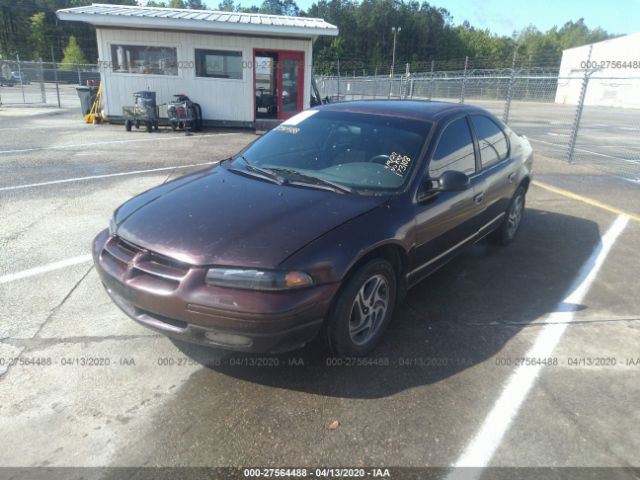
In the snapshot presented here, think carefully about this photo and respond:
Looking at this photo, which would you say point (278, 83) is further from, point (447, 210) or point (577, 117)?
point (447, 210)

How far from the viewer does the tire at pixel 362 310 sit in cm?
278

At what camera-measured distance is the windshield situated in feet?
11.3

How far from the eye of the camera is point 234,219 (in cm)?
285

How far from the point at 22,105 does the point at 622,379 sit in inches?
1045

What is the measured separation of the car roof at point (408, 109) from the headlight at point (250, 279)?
79.9 inches

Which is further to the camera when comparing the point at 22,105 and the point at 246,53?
the point at 22,105

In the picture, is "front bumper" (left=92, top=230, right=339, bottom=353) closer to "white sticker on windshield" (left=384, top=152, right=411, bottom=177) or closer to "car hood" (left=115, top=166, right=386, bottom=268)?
"car hood" (left=115, top=166, right=386, bottom=268)

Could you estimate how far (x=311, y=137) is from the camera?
156 inches

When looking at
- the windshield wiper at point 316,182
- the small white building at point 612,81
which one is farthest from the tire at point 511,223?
the small white building at point 612,81

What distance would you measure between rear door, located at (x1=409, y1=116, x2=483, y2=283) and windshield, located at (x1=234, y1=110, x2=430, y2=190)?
24cm

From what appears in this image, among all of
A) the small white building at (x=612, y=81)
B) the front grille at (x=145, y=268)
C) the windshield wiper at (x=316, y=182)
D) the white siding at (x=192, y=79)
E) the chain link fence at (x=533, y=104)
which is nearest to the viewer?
the front grille at (x=145, y=268)

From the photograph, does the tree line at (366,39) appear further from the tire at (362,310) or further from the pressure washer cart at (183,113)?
the tire at (362,310)

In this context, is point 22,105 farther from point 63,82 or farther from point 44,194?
point 63,82

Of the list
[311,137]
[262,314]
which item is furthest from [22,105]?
[262,314]
